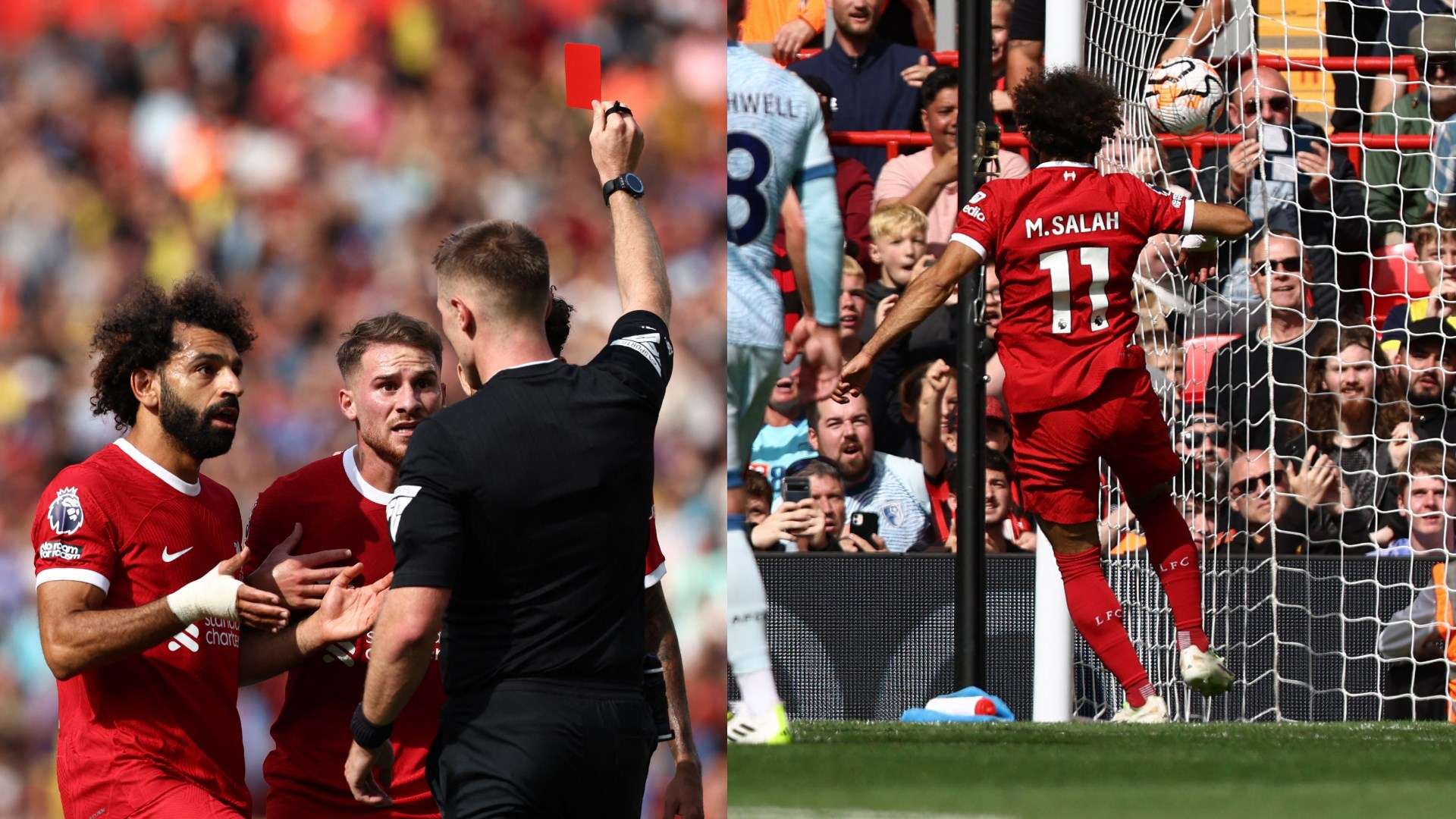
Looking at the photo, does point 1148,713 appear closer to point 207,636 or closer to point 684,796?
point 684,796

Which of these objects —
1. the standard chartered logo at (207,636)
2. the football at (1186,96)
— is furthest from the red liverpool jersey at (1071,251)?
the standard chartered logo at (207,636)

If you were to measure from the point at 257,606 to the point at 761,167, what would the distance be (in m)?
3.43

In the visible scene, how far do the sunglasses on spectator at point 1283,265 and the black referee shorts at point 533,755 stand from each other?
659cm

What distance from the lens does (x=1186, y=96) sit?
7.67m

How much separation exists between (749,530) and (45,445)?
166 inches

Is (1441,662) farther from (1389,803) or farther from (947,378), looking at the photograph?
(1389,803)

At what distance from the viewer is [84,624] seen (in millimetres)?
3514

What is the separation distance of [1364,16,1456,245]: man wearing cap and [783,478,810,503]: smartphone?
3355 millimetres

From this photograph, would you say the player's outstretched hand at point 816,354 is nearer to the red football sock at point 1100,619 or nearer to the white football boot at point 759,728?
the red football sock at point 1100,619

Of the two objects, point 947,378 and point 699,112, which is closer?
point 699,112

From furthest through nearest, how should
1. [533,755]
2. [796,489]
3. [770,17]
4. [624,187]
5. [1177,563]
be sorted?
[770,17], [796,489], [1177,563], [624,187], [533,755]

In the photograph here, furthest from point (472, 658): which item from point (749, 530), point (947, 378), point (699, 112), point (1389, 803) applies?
point (947, 378)

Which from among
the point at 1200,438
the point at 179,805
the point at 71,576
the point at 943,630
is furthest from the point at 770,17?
the point at 179,805

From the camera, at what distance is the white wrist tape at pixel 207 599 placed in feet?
11.4
